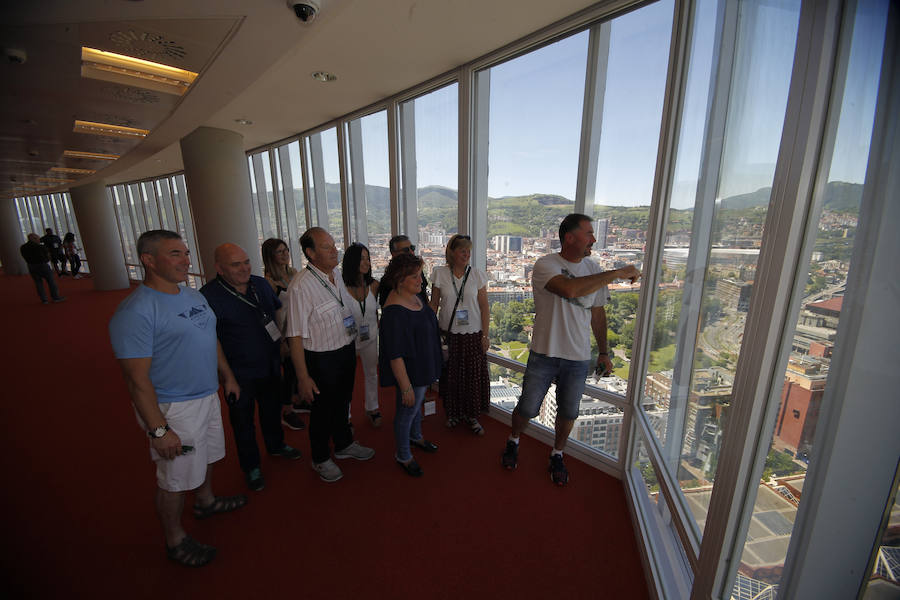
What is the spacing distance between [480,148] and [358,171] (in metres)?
2.44

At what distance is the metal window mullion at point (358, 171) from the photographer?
4.83 metres

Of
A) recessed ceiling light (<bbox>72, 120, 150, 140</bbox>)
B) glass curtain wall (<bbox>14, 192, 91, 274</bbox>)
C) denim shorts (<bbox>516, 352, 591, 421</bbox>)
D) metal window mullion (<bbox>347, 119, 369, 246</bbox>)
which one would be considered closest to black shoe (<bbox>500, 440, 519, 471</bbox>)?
denim shorts (<bbox>516, 352, 591, 421</bbox>)

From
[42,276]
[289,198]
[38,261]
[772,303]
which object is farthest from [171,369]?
[42,276]

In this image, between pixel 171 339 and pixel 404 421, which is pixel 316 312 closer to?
pixel 171 339

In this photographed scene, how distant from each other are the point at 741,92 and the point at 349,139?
189 inches

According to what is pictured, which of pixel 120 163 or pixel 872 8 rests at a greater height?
pixel 120 163

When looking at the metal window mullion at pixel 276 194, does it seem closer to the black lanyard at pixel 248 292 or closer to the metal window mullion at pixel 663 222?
the black lanyard at pixel 248 292

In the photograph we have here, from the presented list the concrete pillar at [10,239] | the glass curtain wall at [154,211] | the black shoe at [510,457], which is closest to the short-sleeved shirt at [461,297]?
the black shoe at [510,457]

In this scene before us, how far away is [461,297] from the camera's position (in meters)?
2.76

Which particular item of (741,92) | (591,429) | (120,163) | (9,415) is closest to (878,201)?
(741,92)

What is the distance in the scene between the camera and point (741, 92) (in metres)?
1.35

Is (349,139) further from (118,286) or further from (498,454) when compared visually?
(118,286)

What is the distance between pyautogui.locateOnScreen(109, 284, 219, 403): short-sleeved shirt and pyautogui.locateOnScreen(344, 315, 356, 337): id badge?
762 mm

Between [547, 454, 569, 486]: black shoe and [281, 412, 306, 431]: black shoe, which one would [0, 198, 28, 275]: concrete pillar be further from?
[547, 454, 569, 486]: black shoe
